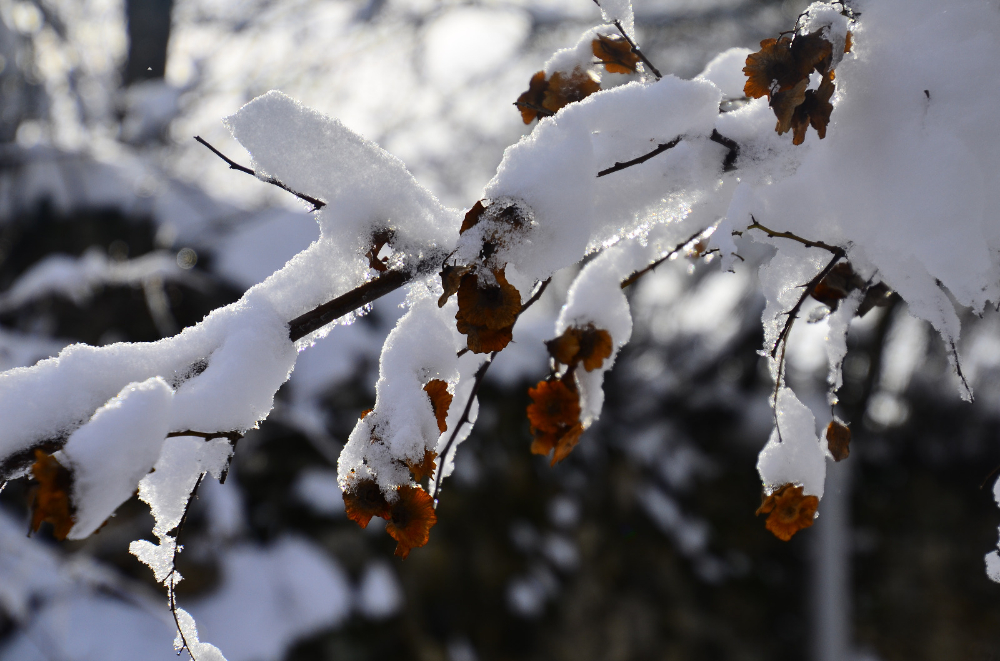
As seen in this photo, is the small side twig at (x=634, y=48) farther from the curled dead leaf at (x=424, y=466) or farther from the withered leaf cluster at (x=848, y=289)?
the curled dead leaf at (x=424, y=466)

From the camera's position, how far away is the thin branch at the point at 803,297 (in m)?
0.78

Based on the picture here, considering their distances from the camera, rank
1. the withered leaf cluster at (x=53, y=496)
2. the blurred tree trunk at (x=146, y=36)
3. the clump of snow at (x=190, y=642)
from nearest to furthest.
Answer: the withered leaf cluster at (x=53, y=496), the clump of snow at (x=190, y=642), the blurred tree trunk at (x=146, y=36)

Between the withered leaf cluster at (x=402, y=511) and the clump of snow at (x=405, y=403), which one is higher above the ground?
the clump of snow at (x=405, y=403)

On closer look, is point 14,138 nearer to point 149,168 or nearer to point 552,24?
point 149,168

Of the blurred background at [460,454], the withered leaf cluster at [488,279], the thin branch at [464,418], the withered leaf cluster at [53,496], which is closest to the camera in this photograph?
the withered leaf cluster at [53,496]

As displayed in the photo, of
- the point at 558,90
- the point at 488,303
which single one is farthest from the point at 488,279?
the point at 558,90

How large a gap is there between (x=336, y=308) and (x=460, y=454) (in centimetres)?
356

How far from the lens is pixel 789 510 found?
2.90 ft

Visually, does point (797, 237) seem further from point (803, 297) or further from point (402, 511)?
point (402, 511)

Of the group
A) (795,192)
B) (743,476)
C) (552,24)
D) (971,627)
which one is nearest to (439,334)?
(795,192)

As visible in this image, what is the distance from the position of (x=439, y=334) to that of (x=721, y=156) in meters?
0.45

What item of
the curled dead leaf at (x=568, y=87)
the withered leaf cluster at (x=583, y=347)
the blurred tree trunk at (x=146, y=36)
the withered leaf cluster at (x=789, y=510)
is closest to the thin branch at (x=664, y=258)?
the withered leaf cluster at (x=583, y=347)

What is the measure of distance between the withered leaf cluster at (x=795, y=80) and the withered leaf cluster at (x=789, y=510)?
1.73 feet

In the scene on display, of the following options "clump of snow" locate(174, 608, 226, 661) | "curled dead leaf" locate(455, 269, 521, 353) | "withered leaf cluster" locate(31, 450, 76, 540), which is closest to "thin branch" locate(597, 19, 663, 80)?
"curled dead leaf" locate(455, 269, 521, 353)
